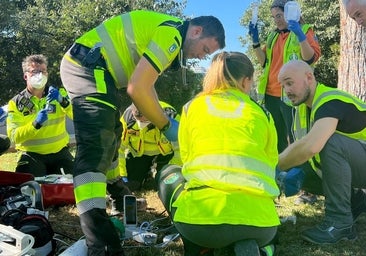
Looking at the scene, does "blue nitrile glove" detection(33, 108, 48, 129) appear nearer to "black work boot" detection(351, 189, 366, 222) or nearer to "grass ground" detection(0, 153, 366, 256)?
"grass ground" detection(0, 153, 366, 256)

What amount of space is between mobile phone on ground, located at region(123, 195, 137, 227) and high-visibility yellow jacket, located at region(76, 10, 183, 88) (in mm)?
725

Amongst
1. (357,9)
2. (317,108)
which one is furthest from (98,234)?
(357,9)

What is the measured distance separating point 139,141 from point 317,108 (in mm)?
1819

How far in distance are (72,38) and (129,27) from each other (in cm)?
1226

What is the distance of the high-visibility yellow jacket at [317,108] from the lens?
2812mm

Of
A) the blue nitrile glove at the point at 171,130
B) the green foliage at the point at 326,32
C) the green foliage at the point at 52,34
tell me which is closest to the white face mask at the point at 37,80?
the blue nitrile glove at the point at 171,130

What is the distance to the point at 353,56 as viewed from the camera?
14.7 ft

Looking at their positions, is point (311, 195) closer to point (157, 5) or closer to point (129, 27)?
point (129, 27)

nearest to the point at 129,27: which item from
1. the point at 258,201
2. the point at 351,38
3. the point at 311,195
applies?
the point at 258,201

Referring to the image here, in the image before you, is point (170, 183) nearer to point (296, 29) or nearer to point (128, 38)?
point (128, 38)

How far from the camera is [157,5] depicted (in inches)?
630

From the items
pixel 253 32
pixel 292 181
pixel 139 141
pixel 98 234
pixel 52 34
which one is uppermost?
pixel 253 32

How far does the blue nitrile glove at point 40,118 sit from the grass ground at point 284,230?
0.75 metres

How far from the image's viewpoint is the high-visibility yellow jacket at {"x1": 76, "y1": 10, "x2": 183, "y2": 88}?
93.8 inches
